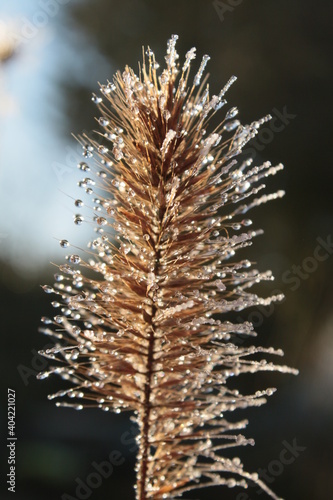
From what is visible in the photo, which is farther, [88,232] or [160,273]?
[88,232]

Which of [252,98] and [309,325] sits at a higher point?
[252,98]

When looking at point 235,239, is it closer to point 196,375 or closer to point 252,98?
point 196,375

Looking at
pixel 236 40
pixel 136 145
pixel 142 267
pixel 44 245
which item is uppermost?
pixel 236 40

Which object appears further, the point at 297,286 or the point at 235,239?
the point at 297,286

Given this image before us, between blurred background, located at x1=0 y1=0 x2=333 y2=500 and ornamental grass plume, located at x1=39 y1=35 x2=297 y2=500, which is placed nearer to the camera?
ornamental grass plume, located at x1=39 y1=35 x2=297 y2=500

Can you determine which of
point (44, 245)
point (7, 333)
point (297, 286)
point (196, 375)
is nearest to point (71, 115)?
point (44, 245)

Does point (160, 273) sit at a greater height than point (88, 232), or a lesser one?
lesser

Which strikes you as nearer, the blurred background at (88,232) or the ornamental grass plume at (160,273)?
the ornamental grass plume at (160,273)
